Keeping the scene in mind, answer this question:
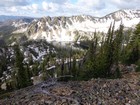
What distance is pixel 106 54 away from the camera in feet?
209

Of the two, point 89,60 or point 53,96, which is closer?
point 53,96

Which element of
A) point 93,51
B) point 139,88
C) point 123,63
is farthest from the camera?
point 123,63

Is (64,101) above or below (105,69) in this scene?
above

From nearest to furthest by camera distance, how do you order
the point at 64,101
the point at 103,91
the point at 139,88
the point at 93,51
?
the point at 64,101, the point at 103,91, the point at 139,88, the point at 93,51

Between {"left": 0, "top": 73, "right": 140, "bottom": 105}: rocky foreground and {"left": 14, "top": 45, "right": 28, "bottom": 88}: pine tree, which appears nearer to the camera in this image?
{"left": 0, "top": 73, "right": 140, "bottom": 105}: rocky foreground

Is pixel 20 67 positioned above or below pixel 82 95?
below

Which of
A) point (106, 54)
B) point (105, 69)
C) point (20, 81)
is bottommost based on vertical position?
point (20, 81)

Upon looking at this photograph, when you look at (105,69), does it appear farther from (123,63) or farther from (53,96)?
(53,96)

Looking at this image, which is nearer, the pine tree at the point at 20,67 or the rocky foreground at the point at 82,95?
the rocky foreground at the point at 82,95

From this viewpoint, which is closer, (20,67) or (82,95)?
(82,95)

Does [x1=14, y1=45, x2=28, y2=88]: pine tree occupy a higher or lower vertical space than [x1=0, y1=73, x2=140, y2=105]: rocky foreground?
lower

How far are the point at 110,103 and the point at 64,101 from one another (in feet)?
11.5

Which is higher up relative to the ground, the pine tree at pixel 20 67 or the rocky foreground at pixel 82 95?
the rocky foreground at pixel 82 95

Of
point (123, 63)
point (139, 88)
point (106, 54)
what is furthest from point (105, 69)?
point (139, 88)
